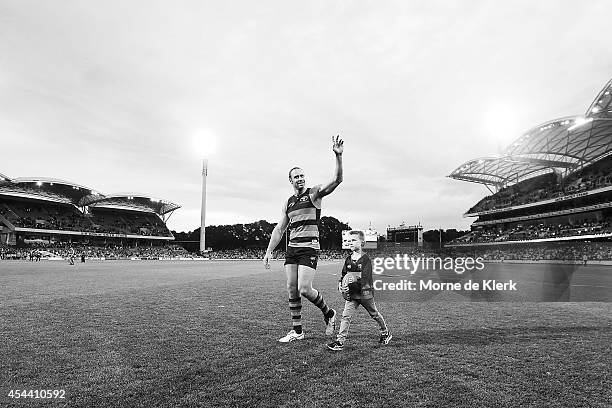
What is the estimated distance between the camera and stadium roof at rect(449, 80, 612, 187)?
47156 millimetres

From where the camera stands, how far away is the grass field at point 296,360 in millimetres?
3721

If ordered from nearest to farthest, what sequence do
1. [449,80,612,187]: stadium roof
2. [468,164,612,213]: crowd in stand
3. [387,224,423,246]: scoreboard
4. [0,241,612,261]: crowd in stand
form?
[0,241,612,261]: crowd in stand < [449,80,612,187]: stadium roof < [468,164,612,213]: crowd in stand < [387,224,423,246]: scoreboard

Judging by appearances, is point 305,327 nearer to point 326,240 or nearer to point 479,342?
point 479,342

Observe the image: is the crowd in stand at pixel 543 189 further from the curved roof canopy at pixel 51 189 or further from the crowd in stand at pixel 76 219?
the curved roof canopy at pixel 51 189

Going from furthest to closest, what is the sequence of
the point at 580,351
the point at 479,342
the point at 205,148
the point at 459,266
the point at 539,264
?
the point at 205,148
the point at 539,264
the point at 459,266
the point at 479,342
the point at 580,351

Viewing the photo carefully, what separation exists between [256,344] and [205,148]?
60.9 metres

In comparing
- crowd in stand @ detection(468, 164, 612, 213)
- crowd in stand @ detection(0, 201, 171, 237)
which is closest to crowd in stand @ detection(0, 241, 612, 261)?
crowd in stand @ detection(0, 201, 171, 237)

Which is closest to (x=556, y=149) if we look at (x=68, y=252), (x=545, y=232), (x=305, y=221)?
(x=545, y=232)

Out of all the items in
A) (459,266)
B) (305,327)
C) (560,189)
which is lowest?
(305,327)

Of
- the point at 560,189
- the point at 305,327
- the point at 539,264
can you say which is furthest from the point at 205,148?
the point at 305,327

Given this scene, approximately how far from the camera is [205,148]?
63.6 metres

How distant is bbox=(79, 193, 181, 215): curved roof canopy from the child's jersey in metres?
98.7

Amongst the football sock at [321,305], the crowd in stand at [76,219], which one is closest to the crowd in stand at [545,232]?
the football sock at [321,305]

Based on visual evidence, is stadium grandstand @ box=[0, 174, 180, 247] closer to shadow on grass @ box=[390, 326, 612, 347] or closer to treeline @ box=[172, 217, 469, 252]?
treeline @ box=[172, 217, 469, 252]
